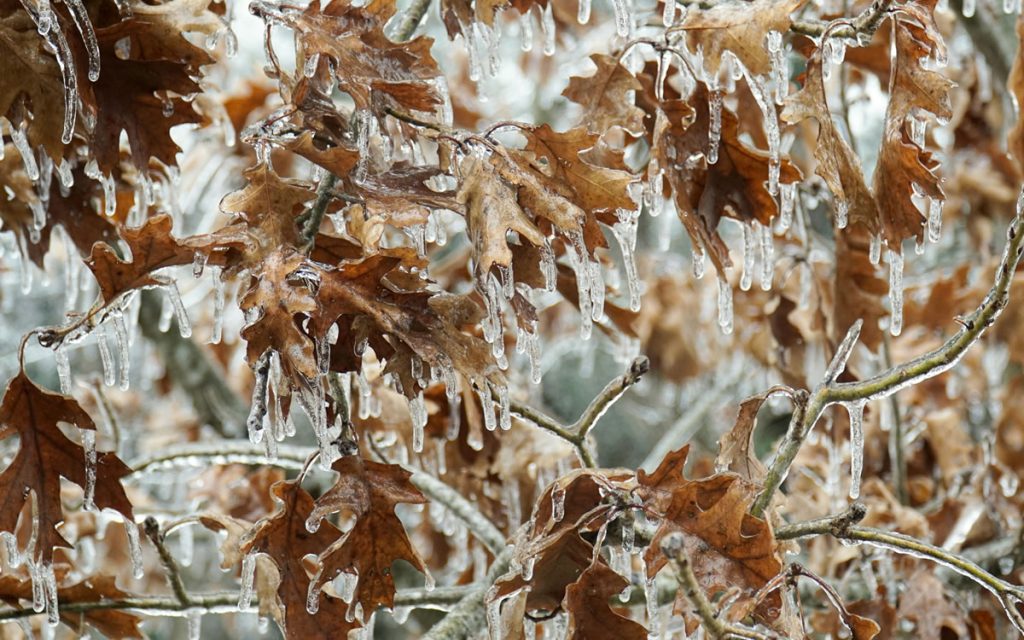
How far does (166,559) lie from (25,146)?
587 millimetres

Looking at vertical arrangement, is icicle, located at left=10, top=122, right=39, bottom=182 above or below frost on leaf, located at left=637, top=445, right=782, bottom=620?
above

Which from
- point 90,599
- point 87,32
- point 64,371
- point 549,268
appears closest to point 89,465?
point 64,371

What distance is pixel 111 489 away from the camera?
1.35 metres

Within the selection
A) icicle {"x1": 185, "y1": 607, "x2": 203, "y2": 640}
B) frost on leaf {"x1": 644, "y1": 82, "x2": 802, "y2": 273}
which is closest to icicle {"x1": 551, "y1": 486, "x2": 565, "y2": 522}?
frost on leaf {"x1": 644, "y1": 82, "x2": 802, "y2": 273}

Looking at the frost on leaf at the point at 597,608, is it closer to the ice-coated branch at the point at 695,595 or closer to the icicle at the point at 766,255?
the ice-coated branch at the point at 695,595

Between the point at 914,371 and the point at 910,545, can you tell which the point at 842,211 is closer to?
the point at 914,371

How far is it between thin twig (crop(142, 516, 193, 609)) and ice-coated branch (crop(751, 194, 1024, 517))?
2.60 ft

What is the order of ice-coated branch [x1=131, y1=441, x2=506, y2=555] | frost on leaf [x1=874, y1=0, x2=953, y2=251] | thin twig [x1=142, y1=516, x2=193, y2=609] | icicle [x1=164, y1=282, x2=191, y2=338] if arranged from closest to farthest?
1. frost on leaf [x1=874, y1=0, x2=953, y2=251]
2. icicle [x1=164, y1=282, x2=191, y2=338]
3. thin twig [x1=142, y1=516, x2=193, y2=609]
4. ice-coated branch [x1=131, y1=441, x2=506, y2=555]

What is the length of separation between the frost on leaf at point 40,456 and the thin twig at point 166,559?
14 centimetres

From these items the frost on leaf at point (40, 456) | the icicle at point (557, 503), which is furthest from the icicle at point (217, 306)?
the icicle at point (557, 503)

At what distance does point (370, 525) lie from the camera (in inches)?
49.0

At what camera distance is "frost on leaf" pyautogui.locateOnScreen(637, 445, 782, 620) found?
1145 mm

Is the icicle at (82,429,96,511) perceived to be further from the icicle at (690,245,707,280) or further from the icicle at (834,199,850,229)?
the icicle at (834,199,850,229)

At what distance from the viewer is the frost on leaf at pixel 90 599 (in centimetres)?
155
